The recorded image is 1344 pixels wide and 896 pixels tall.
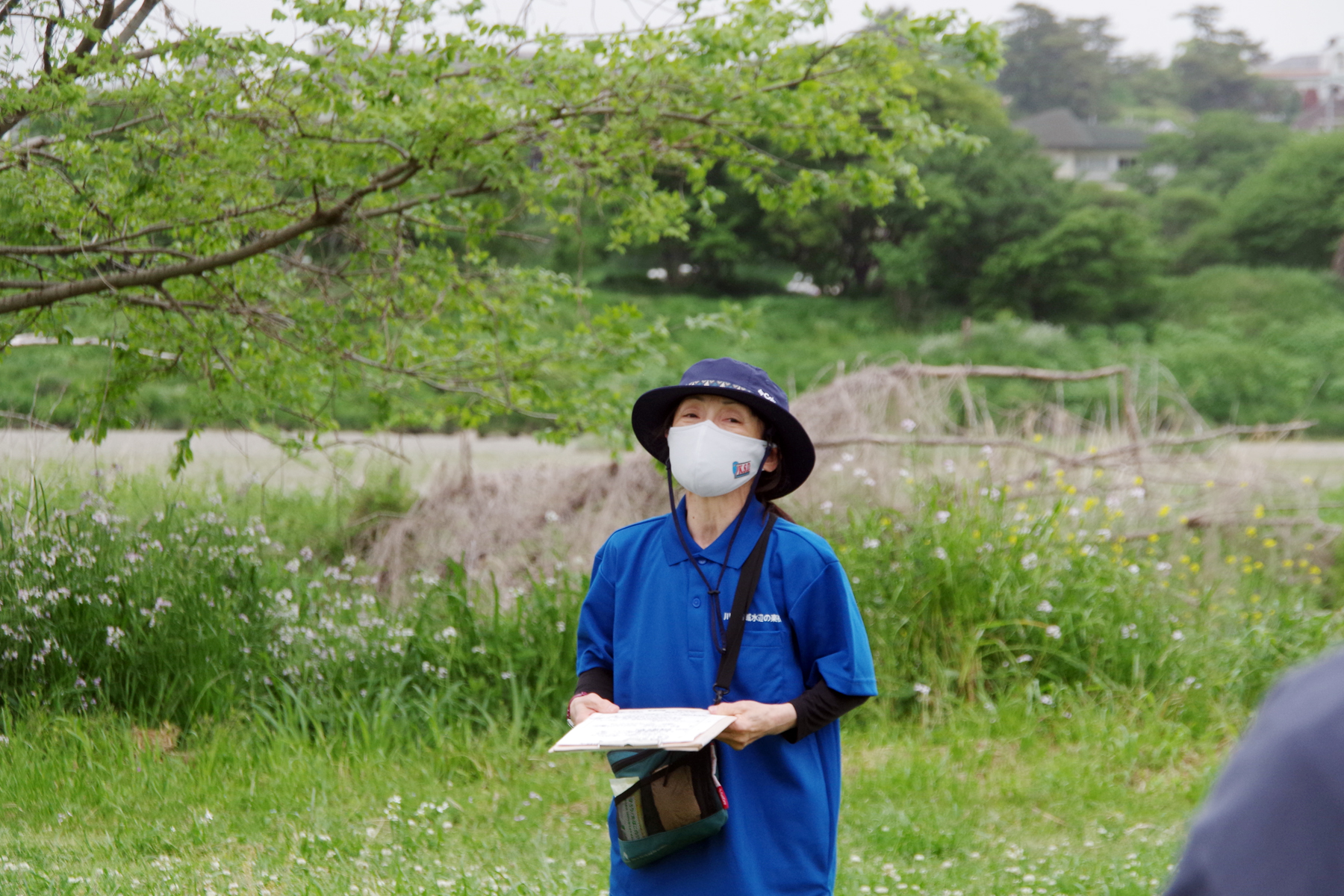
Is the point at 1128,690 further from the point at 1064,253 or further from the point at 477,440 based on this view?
the point at 1064,253

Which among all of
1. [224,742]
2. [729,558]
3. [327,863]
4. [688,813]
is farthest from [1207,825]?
[224,742]

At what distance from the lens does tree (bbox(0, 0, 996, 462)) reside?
4.88m

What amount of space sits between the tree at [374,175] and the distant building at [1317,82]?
226 feet

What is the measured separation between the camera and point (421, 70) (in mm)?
5066

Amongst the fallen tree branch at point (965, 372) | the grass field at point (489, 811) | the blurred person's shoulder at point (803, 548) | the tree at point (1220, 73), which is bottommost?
the grass field at point (489, 811)

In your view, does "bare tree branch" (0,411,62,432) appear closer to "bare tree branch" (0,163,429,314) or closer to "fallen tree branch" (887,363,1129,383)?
"bare tree branch" (0,163,429,314)

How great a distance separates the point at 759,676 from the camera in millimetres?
2525

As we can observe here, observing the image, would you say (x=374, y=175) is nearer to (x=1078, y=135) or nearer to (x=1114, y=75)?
(x=1078, y=135)

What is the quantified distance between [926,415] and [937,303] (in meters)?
40.3

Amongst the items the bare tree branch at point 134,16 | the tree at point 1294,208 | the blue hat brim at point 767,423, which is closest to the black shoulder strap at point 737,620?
the blue hat brim at point 767,423

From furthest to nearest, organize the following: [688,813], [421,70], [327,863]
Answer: [421,70]
[327,863]
[688,813]

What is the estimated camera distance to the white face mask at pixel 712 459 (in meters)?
2.68

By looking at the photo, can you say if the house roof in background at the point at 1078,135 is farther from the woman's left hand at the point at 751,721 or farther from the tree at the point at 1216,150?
the woman's left hand at the point at 751,721

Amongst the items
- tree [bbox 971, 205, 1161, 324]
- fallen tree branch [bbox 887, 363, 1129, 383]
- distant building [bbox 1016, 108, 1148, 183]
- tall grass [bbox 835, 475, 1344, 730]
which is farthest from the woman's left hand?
distant building [bbox 1016, 108, 1148, 183]
